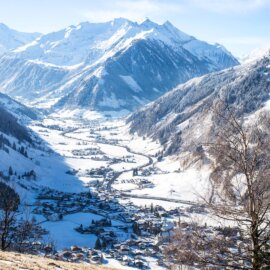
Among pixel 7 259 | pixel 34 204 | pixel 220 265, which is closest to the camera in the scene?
pixel 220 265

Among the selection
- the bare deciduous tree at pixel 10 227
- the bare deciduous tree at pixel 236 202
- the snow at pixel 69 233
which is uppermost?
the bare deciduous tree at pixel 236 202

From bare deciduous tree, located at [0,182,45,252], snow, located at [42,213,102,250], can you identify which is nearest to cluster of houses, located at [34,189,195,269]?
snow, located at [42,213,102,250]

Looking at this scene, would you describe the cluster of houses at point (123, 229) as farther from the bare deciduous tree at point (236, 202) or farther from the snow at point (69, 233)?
the bare deciduous tree at point (236, 202)

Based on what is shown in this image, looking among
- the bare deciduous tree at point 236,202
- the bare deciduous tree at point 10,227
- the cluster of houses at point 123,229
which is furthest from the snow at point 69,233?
the bare deciduous tree at point 236,202

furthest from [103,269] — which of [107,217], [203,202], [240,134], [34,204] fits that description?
[34,204]

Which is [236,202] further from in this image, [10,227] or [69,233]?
[69,233]

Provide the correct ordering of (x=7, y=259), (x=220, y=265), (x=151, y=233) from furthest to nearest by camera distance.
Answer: (x=151, y=233)
(x=7, y=259)
(x=220, y=265)

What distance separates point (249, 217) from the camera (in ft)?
73.5

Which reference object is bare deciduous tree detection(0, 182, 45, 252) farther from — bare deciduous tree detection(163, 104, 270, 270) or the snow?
the snow

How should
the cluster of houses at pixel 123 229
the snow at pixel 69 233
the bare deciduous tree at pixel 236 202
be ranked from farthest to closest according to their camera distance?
the snow at pixel 69 233 → the cluster of houses at pixel 123 229 → the bare deciduous tree at pixel 236 202

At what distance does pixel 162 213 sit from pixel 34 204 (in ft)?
177

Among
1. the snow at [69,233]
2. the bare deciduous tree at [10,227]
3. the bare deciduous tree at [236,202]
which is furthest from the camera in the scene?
the snow at [69,233]

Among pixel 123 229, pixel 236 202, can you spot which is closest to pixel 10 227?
pixel 236 202

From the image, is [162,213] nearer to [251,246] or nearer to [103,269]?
[103,269]
